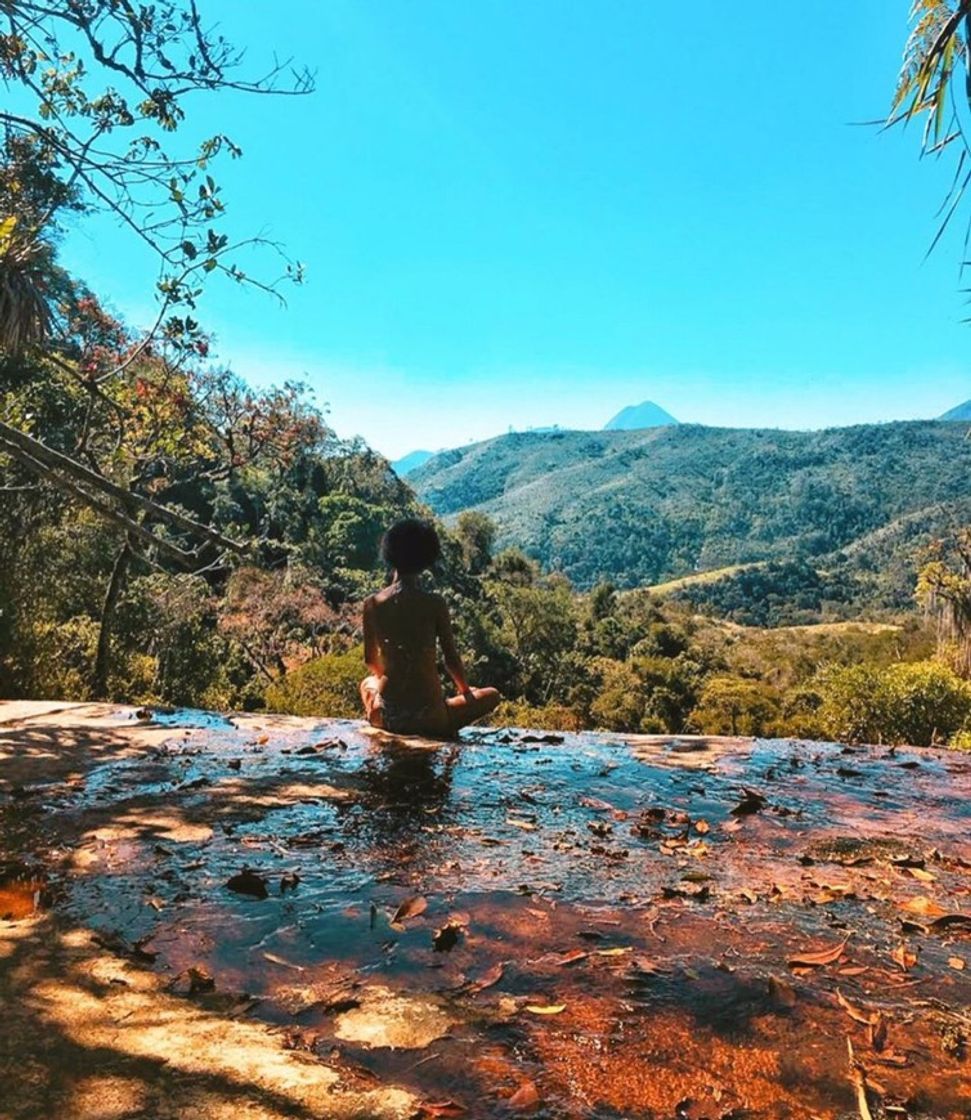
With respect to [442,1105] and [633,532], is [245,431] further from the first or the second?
[633,532]

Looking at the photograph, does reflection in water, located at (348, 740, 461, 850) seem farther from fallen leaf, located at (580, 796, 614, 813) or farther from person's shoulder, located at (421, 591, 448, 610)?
person's shoulder, located at (421, 591, 448, 610)

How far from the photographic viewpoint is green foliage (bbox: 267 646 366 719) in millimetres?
12642

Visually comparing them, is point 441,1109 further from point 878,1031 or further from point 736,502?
point 736,502

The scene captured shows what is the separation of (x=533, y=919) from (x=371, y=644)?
11.0 feet

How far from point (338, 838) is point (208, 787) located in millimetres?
1189

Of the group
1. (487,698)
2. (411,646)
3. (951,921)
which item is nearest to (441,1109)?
(951,921)

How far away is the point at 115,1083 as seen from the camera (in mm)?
1784

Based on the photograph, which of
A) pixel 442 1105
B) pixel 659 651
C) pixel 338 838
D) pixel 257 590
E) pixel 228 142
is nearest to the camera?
pixel 442 1105

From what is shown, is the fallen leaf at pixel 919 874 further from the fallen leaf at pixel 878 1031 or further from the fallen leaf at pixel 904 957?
the fallen leaf at pixel 878 1031

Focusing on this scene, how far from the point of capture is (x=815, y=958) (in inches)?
98.1

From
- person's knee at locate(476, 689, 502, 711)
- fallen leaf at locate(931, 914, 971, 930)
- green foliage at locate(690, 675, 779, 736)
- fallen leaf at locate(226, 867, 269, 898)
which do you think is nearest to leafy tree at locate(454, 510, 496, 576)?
green foliage at locate(690, 675, 779, 736)

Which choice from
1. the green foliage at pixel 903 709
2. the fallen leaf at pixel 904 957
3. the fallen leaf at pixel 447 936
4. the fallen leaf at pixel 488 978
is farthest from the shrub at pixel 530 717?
the fallen leaf at pixel 488 978

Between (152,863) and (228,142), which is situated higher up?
(228,142)

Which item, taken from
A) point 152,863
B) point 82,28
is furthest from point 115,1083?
point 82,28
